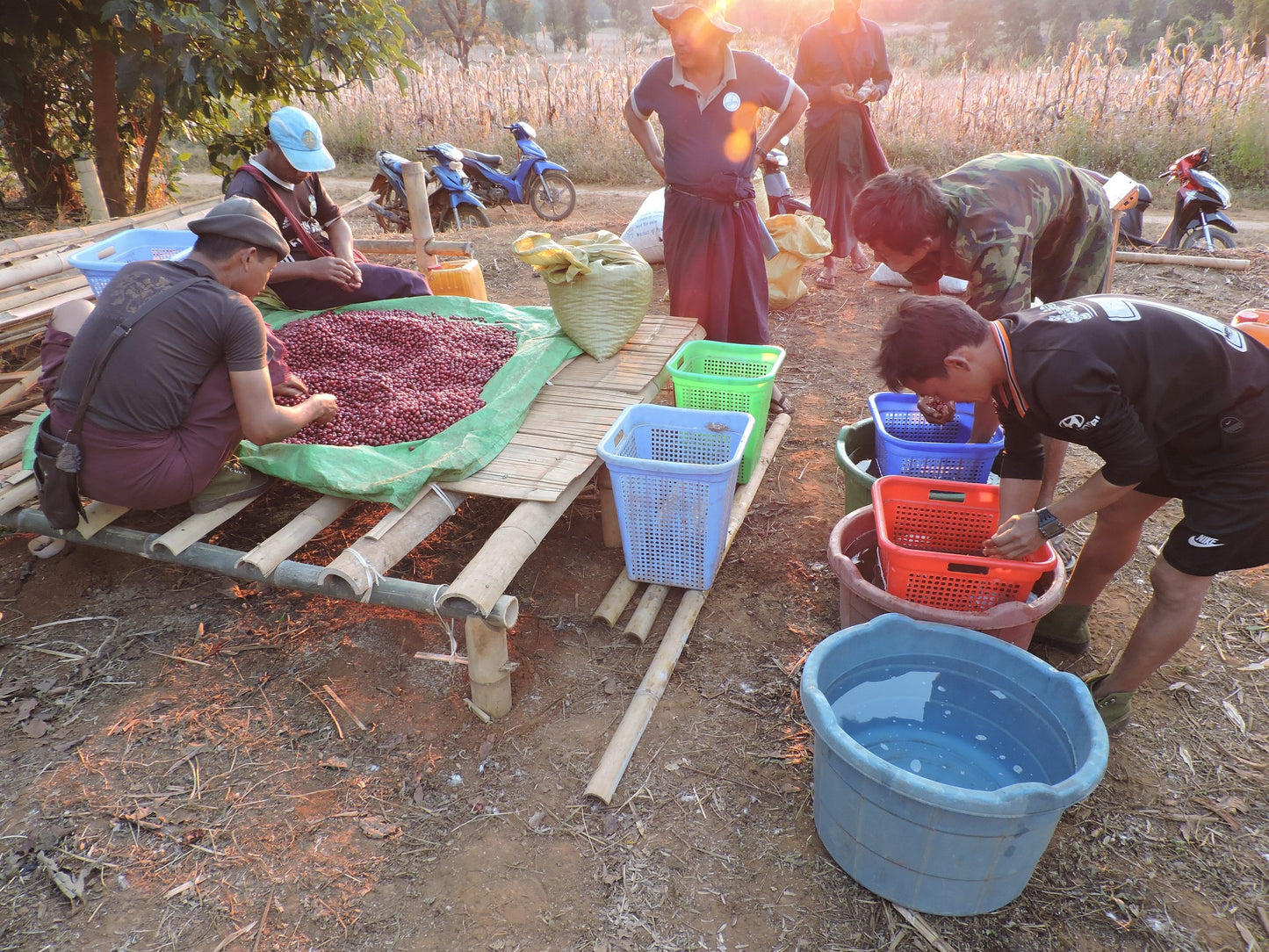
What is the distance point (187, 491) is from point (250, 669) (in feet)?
1.92

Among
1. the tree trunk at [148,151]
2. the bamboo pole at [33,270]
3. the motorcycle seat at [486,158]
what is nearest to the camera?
the bamboo pole at [33,270]

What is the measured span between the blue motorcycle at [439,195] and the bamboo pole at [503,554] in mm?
5836

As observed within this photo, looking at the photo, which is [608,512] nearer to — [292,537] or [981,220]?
[292,537]

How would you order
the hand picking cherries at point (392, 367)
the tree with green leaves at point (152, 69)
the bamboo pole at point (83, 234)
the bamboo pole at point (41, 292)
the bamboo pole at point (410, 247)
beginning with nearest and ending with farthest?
the hand picking cherries at point (392, 367)
the bamboo pole at point (41, 292)
the bamboo pole at point (83, 234)
the tree with green leaves at point (152, 69)
the bamboo pole at point (410, 247)

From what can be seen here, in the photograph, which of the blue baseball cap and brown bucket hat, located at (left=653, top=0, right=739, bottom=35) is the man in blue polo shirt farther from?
the blue baseball cap

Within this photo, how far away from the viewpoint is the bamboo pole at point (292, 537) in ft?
6.95

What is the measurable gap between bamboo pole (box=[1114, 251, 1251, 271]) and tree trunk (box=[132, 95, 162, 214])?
736 cm

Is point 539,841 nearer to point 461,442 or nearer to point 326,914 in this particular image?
point 326,914

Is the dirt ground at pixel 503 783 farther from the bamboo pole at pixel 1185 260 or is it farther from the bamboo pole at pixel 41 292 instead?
the bamboo pole at pixel 1185 260

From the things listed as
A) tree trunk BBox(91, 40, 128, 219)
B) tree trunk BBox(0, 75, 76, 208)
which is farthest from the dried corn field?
tree trunk BBox(91, 40, 128, 219)

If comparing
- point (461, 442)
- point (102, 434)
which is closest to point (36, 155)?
point (102, 434)

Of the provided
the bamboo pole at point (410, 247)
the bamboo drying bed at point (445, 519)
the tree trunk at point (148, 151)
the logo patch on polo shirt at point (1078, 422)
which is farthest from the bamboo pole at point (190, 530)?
the tree trunk at point (148, 151)

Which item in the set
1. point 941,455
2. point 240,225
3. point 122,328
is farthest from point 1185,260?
point 122,328

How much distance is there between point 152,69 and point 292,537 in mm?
4071
